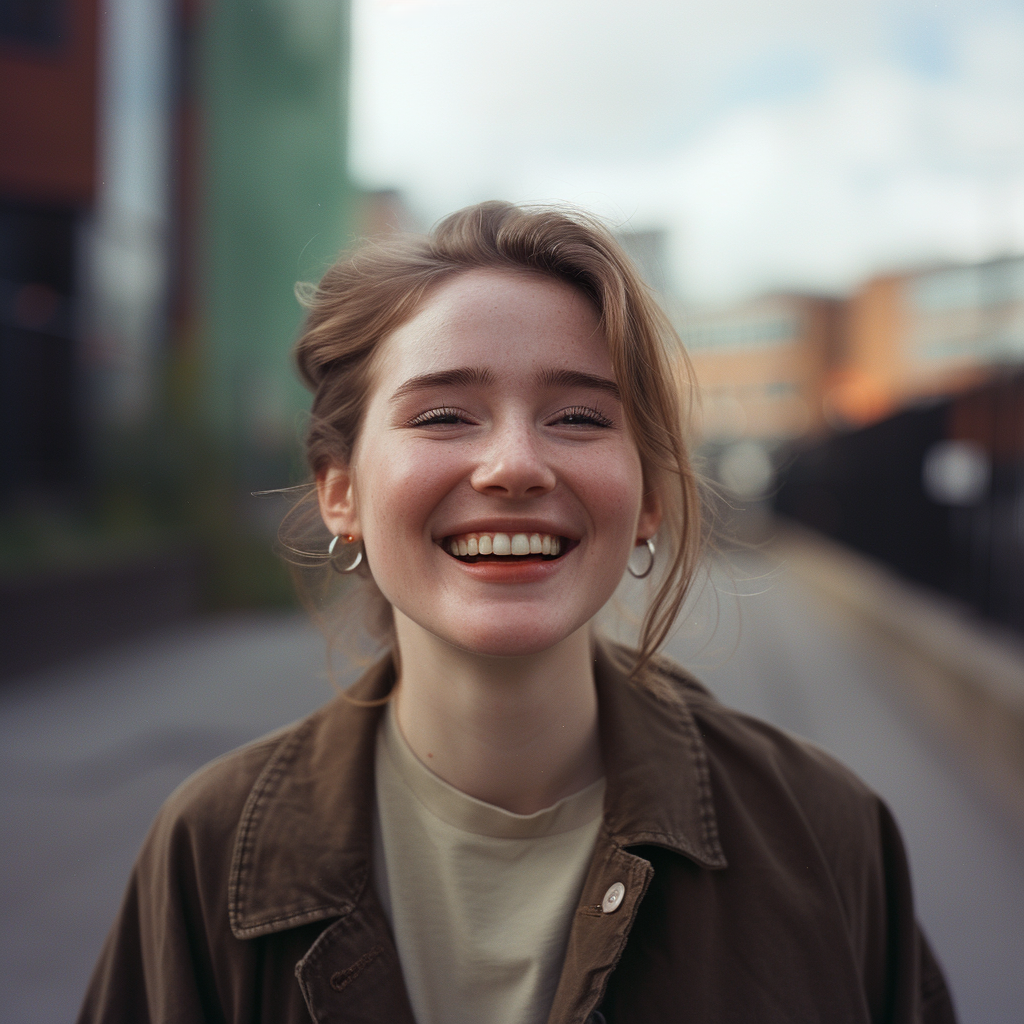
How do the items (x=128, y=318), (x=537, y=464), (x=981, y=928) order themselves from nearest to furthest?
(x=537, y=464) < (x=981, y=928) < (x=128, y=318)

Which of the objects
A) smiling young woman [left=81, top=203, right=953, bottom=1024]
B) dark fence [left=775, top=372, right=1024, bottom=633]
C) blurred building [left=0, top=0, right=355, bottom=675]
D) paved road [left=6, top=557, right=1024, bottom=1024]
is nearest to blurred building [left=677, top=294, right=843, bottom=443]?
dark fence [left=775, top=372, right=1024, bottom=633]

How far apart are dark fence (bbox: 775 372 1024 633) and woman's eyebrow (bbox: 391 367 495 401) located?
3.55 m

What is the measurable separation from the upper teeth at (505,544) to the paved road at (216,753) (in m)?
0.39

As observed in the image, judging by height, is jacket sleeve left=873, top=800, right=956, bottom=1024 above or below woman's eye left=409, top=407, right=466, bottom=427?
below

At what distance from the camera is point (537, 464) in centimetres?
135

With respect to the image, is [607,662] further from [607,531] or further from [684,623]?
[607,531]

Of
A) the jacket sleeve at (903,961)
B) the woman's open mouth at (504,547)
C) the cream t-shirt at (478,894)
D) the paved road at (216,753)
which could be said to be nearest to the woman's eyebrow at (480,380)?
the woman's open mouth at (504,547)

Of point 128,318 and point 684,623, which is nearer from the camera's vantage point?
point 684,623

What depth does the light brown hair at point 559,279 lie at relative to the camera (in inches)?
58.1

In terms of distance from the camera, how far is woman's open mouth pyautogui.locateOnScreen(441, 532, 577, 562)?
1366 mm

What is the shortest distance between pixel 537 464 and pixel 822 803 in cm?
74

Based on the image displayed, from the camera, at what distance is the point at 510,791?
1.52 m

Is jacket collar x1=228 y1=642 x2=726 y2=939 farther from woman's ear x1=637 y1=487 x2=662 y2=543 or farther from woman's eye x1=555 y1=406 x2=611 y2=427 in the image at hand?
woman's eye x1=555 y1=406 x2=611 y2=427

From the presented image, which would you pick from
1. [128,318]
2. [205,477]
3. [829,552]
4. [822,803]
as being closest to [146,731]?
[205,477]
